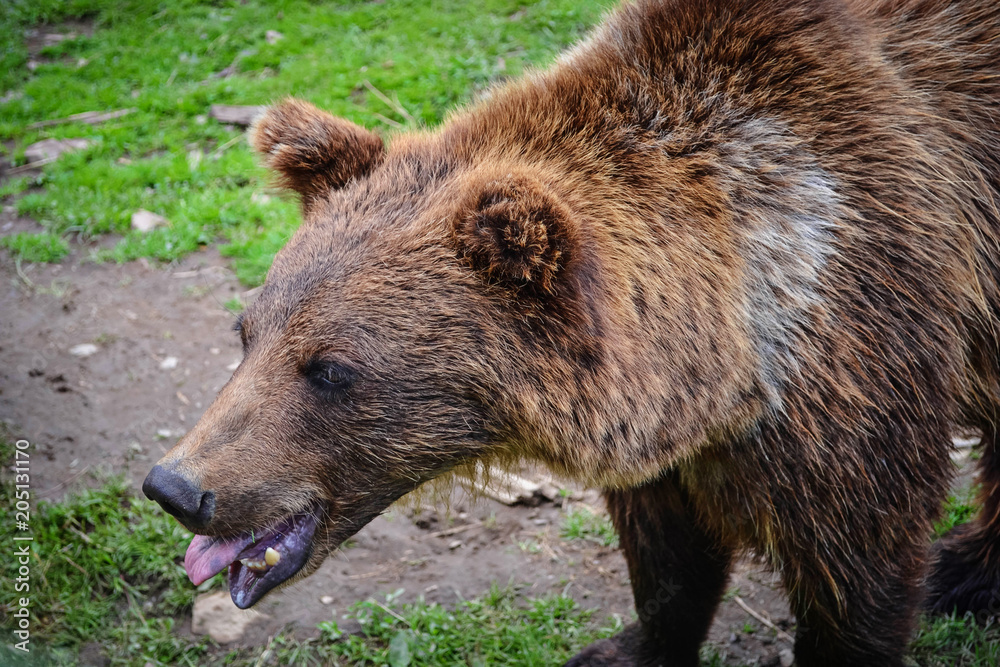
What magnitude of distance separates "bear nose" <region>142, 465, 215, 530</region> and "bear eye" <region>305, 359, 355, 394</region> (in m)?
0.49

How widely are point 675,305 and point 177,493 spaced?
1.72m

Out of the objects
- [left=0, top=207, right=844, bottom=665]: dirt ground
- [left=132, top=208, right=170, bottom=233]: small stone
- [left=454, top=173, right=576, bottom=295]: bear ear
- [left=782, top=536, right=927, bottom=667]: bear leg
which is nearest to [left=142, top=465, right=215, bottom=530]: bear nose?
[left=454, top=173, right=576, bottom=295]: bear ear

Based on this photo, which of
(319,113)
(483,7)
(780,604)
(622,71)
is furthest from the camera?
(483,7)

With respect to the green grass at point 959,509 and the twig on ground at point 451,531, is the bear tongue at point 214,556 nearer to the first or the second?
the twig on ground at point 451,531

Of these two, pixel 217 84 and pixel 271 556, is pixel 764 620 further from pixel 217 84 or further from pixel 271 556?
pixel 217 84

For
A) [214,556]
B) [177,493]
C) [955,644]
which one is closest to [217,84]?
[214,556]

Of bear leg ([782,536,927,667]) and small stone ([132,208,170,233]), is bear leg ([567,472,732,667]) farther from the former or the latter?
small stone ([132,208,170,233])

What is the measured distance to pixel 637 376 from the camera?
8.87 ft

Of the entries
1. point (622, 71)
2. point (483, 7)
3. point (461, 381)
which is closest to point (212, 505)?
point (461, 381)

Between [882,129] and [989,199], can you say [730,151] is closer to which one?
[882,129]

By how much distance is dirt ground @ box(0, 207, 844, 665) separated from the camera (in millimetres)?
4574

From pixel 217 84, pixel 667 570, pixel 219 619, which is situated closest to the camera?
pixel 667 570

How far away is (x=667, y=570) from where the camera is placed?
149 inches

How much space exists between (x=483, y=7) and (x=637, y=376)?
26.1ft
